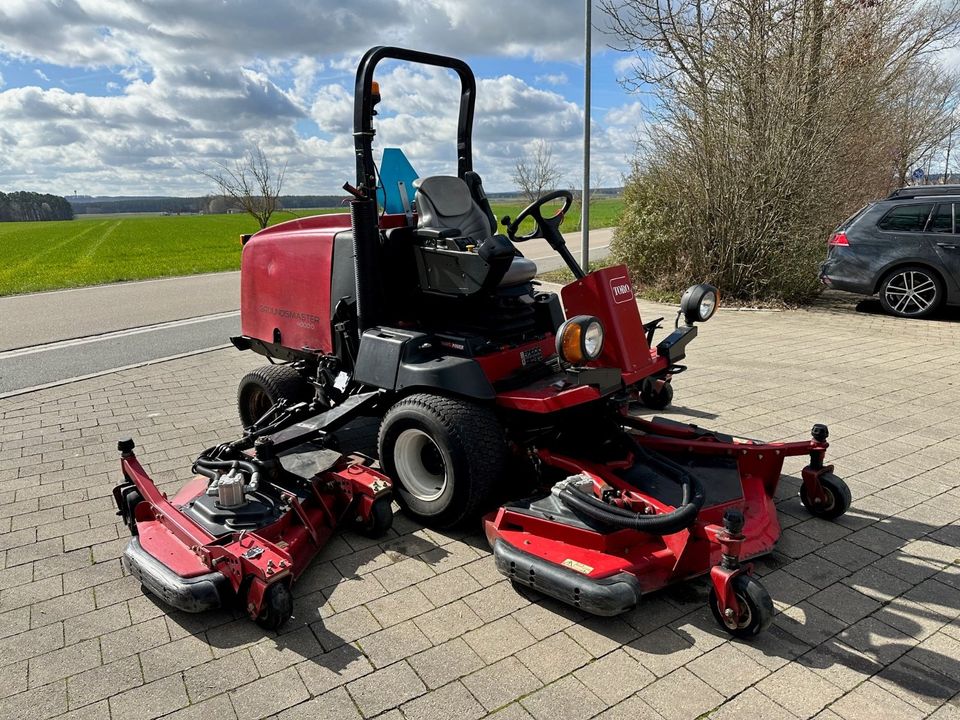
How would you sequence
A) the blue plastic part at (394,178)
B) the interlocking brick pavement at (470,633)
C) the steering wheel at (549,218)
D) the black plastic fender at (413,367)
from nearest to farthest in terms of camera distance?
1. the interlocking brick pavement at (470,633)
2. the black plastic fender at (413,367)
3. the steering wheel at (549,218)
4. the blue plastic part at (394,178)

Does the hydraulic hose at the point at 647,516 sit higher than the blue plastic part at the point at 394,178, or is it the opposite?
the blue plastic part at the point at 394,178

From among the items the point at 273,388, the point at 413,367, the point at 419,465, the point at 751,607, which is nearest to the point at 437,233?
the point at 413,367

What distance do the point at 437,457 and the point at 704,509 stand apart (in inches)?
56.3

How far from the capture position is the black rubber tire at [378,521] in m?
3.52

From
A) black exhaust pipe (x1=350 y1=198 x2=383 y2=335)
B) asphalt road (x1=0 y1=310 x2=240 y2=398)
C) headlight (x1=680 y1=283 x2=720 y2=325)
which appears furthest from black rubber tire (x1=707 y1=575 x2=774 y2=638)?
asphalt road (x1=0 y1=310 x2=240 y2=398)

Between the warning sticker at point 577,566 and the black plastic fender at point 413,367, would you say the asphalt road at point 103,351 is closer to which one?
the black plastic fender at point 413,367

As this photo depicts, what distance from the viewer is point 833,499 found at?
3.68m

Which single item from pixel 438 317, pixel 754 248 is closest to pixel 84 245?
pixel 754 248

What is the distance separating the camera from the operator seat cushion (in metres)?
4.18

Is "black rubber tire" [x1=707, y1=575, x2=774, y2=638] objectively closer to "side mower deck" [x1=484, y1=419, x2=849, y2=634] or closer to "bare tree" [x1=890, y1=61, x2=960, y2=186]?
"side mower deck" [x1=484, y1=419, x2=849, y2=634]

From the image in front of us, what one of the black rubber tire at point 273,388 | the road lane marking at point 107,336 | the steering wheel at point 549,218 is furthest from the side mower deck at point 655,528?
the road lane marking at point 107,336

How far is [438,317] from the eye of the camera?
4.27m

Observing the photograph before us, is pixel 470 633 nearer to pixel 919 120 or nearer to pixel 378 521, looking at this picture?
pixel 378 521

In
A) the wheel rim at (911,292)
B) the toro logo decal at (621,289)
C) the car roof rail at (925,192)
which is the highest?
the car roof rail at (925,192)
